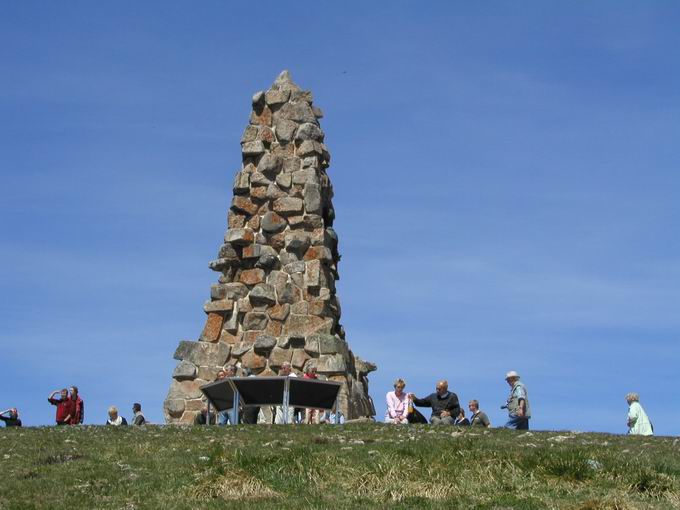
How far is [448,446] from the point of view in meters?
17.8

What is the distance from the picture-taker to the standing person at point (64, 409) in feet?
92.3

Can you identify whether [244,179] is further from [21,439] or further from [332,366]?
[21,439]

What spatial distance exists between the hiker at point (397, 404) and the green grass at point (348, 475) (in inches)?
255

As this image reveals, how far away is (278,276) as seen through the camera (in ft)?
103

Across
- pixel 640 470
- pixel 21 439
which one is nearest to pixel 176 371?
pixel 21 439

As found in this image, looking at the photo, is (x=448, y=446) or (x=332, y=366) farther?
(x=332, y=366)

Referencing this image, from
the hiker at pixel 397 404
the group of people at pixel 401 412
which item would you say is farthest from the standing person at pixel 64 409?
the hiker at pixel 397 404

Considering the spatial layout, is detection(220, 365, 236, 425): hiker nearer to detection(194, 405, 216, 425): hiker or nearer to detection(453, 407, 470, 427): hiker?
detection(194, 405, 216, 425): hiker

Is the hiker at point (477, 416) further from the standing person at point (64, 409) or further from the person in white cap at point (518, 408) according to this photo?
the standing person at point (64, 409)

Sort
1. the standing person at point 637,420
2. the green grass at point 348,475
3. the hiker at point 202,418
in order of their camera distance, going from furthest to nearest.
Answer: the hiker at point 202,418
the standing person at point 637,420
the green grass at point 348,475

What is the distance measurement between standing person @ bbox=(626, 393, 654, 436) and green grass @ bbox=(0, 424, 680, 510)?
14.9 ft

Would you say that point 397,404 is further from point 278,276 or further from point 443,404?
point 278,276

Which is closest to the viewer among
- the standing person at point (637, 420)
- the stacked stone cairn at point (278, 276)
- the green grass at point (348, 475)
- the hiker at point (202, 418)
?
the green grass at point (348, 475)

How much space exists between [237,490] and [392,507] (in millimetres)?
2040
